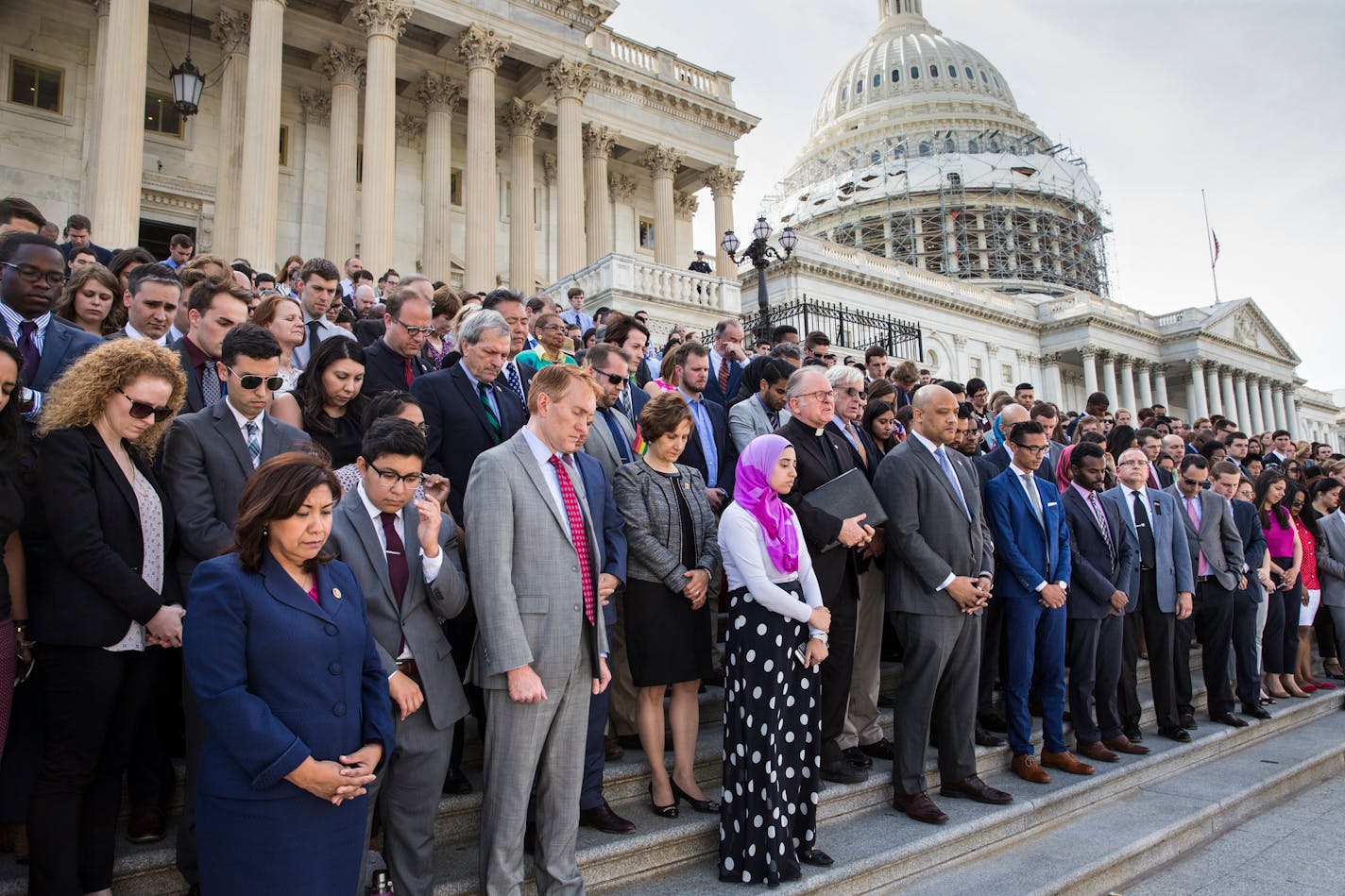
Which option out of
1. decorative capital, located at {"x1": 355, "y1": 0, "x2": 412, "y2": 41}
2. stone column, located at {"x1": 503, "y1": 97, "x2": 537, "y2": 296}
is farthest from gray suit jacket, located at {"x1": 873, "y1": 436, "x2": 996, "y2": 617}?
decorative capital, located at {"x1": 355, "y1": 0, "x2": 412, "y2": 41}

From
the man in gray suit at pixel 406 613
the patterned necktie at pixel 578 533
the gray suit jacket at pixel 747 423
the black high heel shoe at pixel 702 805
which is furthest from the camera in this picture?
the gray suit jacket at pixel 747 423

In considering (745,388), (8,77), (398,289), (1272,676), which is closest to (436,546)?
(398,289)

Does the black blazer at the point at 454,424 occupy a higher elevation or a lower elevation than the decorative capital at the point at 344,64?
lower

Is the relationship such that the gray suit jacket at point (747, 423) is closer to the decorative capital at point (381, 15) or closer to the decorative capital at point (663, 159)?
the decorative capital at point (381, 15)

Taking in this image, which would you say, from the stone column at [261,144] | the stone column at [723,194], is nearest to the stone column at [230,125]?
the stone column at [261,144]

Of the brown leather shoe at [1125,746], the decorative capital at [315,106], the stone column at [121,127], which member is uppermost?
the decorative capital at [315,106]

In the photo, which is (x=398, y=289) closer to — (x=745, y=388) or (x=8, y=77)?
(x=745, y=388)

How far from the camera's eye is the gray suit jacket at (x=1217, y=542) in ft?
25.6

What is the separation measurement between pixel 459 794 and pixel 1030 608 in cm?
403

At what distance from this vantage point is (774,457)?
174 inches

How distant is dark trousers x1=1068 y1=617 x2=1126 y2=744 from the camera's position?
6273mm

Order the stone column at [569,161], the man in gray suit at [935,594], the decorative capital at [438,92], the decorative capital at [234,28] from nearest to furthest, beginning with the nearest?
the man in gray suit at [935,594] → the decorative capital at [234,28] → the decorative capital at [438,92] → the stone column at [569,161]

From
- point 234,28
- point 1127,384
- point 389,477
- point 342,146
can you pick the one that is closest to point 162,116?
point 234,28

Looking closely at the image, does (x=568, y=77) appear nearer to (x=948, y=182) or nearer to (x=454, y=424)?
(x=454, y=424)
